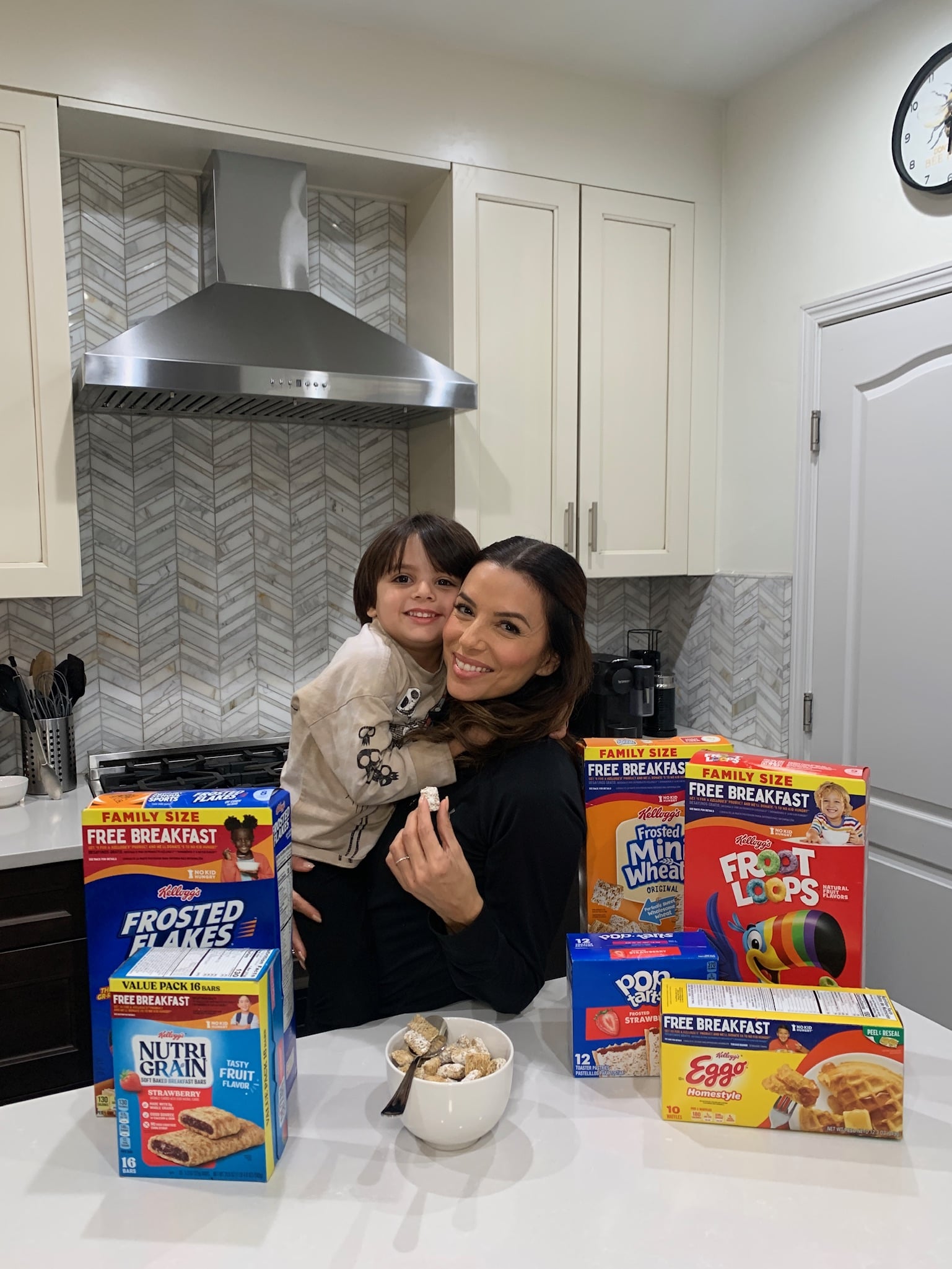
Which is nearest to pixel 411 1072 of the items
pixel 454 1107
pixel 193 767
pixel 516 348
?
pixel 454 1107

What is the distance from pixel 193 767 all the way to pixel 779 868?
67.3 inches

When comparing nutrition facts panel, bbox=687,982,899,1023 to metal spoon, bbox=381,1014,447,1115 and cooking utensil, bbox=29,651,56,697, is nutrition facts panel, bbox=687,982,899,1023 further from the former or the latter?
cooking utensil, bbox=29,651,56,697

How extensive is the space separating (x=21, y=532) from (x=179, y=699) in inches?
26.8

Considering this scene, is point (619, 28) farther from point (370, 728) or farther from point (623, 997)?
point (623, 997)

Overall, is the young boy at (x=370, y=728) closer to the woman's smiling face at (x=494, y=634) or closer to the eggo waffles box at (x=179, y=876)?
the woman's smiling face at (x=494, y=634)

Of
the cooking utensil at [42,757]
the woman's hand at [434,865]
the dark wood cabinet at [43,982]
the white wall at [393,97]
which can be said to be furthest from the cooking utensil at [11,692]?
the woman's hand at [434,865]

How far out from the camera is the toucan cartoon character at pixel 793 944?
1.02m

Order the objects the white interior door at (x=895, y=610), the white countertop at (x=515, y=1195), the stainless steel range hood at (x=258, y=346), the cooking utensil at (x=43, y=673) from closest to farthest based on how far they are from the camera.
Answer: the white countertop at (x=515, y=1195)
the stainless steel range hood at (x=258, y=346)
the white interior door at (x=895, y=610)
the cooking utensil at (x=43, y=673)

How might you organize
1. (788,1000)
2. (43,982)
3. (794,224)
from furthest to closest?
(794,224) < (43,982) < (788,1000)

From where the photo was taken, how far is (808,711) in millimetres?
2539

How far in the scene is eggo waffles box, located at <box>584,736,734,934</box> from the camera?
112cm

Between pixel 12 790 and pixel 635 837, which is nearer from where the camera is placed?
pixel 635 837

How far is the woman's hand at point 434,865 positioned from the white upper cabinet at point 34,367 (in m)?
1.40

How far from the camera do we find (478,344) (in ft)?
8.20
